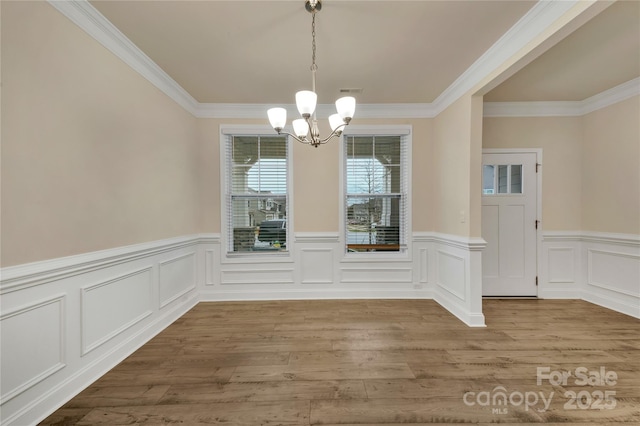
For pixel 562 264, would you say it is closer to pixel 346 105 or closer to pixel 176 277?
pixel 346 105

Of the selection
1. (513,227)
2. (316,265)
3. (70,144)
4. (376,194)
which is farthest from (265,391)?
(513,227)

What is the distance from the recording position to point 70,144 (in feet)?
5.85

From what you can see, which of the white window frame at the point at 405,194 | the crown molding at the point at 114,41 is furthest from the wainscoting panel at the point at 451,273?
the crown molding at the point at 114,41

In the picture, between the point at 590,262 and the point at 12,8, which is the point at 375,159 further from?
the point at 12,8

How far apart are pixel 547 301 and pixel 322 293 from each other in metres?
3.13

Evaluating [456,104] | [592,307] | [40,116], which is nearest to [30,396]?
[40,116]

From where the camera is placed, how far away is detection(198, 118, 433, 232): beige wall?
12.1ft

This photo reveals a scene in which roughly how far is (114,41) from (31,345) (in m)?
2.30

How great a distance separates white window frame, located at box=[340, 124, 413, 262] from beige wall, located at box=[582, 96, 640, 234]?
2425 mm

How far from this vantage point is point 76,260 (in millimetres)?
1803

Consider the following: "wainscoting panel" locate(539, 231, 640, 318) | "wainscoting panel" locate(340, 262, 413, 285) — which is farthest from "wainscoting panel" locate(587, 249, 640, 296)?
"wainscoting panel" locate(340, 262, 413, 285)

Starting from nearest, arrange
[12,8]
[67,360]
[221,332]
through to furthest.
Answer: [12,8], [67,360], [221,332]

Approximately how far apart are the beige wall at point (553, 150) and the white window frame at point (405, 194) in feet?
3.62

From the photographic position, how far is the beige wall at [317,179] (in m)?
3.70
